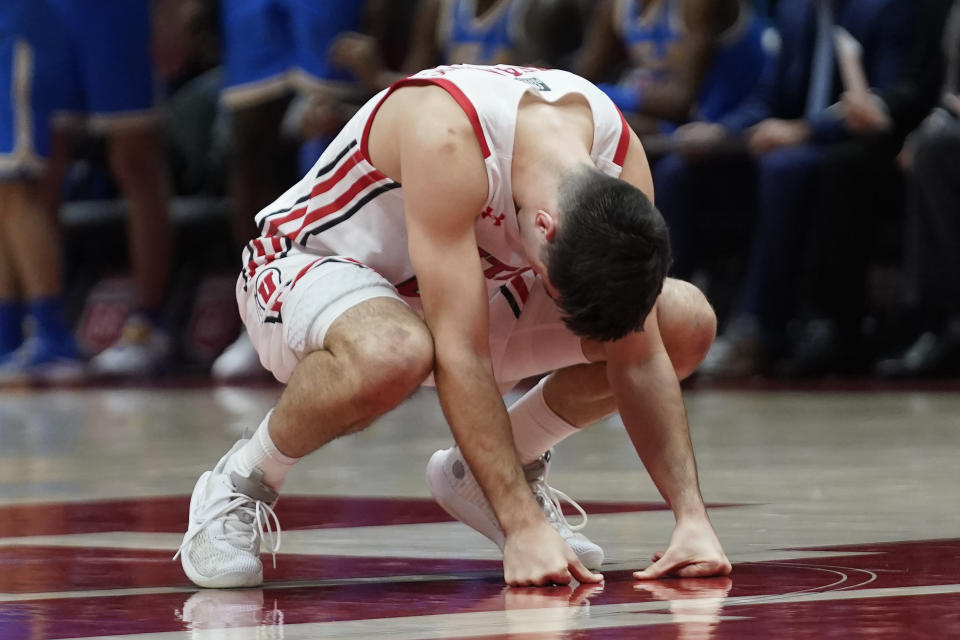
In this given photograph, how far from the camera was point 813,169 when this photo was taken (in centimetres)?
709

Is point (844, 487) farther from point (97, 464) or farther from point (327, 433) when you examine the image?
Result: point (97, 464)

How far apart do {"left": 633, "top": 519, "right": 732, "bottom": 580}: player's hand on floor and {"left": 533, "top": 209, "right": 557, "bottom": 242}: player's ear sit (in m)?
0.42

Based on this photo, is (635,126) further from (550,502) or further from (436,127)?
(436,127)

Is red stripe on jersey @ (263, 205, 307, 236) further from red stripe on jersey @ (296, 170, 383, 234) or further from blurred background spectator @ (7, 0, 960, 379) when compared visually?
blurred background spectator @ (7, 0, 960, 379)

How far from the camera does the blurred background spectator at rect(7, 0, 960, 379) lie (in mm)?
6887

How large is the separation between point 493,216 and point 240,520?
0.53m

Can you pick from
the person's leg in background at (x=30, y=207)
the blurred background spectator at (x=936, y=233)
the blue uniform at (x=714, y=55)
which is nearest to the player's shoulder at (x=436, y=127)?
the blurred background spectator at (x=936, y=233)

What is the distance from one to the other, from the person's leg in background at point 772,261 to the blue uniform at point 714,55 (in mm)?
324

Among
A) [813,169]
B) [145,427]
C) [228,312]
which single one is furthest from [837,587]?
[228,312]

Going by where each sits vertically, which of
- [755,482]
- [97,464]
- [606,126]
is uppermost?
[606,126]

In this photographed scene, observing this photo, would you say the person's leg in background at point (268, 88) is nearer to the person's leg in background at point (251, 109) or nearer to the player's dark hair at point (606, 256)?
the person's leg in background at point (251, 109)

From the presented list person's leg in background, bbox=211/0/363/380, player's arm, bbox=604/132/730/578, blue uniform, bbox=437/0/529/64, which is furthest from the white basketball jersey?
person's leg in background, bbox=211/0/363/380

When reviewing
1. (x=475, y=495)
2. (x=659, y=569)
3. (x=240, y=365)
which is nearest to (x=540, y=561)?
(x=659, y=569)

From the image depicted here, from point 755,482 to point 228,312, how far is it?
536 centimetres
